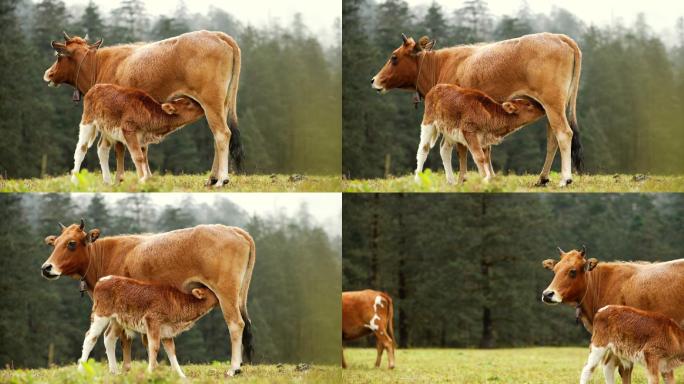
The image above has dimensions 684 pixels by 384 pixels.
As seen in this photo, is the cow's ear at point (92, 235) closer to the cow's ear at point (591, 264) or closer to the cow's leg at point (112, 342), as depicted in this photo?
the cow's leg at point (112, 342)

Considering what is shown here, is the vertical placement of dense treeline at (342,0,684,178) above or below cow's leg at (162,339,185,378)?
above

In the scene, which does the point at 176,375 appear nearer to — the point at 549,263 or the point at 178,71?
the point at 178,71

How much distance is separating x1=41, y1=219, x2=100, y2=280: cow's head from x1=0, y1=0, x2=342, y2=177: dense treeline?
3.01 ft

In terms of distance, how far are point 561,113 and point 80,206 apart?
5188mm

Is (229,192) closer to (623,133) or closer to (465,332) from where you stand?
(465,332)

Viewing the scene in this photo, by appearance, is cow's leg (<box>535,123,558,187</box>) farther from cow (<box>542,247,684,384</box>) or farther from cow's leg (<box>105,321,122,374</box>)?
cow's leg (<box>105,321,122,374</box>)

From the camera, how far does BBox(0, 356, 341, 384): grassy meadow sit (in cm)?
1249

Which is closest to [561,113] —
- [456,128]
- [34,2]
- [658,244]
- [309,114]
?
[456,128]

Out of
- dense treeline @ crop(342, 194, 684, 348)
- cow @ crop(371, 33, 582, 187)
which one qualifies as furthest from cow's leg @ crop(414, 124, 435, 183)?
dense treeline @ crop(342, 194, 684, 348)

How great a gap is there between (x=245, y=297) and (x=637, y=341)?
3.98m

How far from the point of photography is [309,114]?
14.4 metres

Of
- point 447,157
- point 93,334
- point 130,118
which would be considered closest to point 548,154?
point 447,157

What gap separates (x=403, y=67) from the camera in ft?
45.4

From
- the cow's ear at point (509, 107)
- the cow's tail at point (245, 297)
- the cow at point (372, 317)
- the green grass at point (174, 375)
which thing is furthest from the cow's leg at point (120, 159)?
the cow's ear at point (509, 107)
